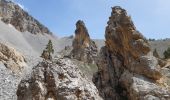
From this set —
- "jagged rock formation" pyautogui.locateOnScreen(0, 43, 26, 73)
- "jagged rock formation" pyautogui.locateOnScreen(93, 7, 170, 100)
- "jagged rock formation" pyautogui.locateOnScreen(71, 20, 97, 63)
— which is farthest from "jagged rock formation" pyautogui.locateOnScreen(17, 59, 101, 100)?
"jagged rock formation" pyautogui.locateOnScreen(71, 20, 97, 63)

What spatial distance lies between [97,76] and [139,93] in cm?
553

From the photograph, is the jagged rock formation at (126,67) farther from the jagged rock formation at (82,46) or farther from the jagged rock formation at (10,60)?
the jagged rock formation at (82,46)

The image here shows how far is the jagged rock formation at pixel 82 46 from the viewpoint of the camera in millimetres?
87325

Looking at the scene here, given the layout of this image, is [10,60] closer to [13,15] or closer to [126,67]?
[126,67]

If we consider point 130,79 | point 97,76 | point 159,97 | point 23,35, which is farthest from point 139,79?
point 23,35

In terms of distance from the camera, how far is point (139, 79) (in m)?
22.8

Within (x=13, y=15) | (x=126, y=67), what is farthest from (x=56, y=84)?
(x=13, y=15)

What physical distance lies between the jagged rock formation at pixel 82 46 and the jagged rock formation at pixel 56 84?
7400cm

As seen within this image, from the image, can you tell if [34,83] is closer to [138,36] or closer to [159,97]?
[159,97]

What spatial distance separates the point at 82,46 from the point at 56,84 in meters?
81.2

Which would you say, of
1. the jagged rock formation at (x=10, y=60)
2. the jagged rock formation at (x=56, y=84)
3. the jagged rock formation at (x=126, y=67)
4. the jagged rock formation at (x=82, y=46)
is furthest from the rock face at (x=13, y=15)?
the jagged rock formation at (x=56, y=84)

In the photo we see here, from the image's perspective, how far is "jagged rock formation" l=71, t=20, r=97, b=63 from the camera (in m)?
87.3

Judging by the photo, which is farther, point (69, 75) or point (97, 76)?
point (97, 76)

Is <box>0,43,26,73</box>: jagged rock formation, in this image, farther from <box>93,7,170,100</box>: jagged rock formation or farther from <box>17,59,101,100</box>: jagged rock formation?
<box>17,59,101,100</box>: jagged rock formation
